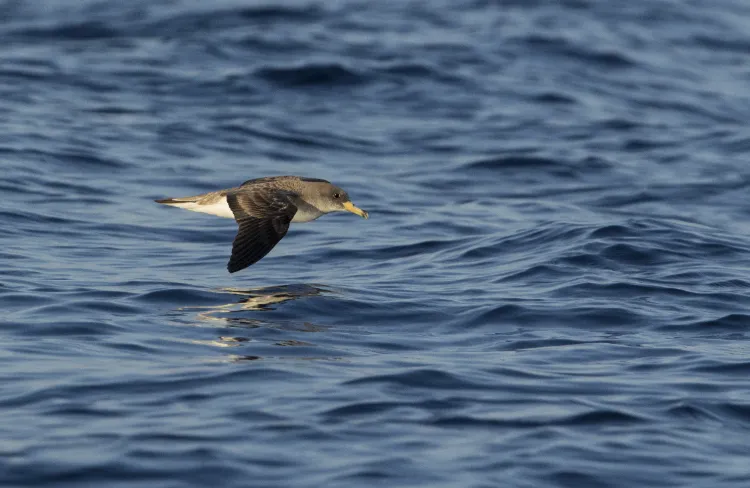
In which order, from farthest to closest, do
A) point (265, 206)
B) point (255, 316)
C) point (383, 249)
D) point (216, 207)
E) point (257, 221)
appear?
point (383, 249), point (216, 207), point (265, 206), point (257, 221), point (255, 316)

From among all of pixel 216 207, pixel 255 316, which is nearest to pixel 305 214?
pixel 216 207

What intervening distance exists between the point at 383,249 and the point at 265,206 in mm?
2298

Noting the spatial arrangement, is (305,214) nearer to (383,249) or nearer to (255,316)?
(383,249)

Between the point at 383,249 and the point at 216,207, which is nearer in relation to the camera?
the point at 216,207

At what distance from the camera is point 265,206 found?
10.8 metres

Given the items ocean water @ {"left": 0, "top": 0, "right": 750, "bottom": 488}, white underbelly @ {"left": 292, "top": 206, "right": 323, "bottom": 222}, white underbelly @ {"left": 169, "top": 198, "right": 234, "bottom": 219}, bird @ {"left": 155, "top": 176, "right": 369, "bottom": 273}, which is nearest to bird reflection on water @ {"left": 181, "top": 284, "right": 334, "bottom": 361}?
ocean water @ {"left": 0, "top": 0, "right": 750, "bottom": 488}

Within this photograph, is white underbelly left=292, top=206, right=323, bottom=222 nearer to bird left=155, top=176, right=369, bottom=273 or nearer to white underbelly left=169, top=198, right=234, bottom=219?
bird left=155, top=176, right=369, bottom=273

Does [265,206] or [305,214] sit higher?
[265,206]

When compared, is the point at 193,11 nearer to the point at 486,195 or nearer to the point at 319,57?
the point at 319,57

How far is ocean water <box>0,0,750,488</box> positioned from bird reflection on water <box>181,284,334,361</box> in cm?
4

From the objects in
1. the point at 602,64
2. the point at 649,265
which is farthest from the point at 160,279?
the point at 602,64

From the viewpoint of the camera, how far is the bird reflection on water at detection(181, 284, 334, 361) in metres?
8.88

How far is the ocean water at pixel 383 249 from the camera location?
6.88 m

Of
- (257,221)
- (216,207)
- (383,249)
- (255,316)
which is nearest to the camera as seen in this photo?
(255,316)
